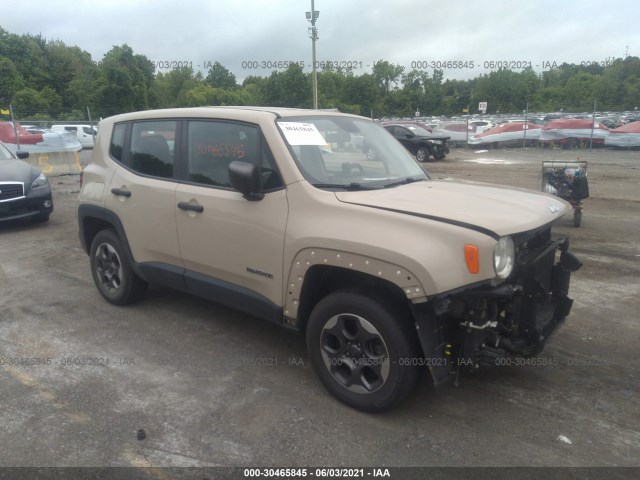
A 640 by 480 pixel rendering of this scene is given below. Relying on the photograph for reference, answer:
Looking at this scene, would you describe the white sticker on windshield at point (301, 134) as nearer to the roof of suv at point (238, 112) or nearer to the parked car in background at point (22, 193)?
the roof of suv at point (238, 112)

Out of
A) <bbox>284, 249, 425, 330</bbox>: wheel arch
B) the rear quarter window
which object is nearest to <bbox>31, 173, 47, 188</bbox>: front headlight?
the rear quarter window

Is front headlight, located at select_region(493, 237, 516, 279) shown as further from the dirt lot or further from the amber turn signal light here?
the dirt lot

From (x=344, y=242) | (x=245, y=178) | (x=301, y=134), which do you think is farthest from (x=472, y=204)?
(x=245, y=178)

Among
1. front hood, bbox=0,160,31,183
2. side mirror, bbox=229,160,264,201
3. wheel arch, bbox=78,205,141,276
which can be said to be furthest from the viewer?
front hood, bbox=0,160,31,183

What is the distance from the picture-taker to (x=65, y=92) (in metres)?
55.3

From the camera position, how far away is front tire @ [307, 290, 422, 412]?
10.1 ft

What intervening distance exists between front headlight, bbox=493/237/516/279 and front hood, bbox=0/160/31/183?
819 centimetres

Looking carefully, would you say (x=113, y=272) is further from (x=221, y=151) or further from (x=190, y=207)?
(x=221, y=151)

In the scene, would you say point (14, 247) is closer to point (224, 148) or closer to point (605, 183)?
point (224, 148)

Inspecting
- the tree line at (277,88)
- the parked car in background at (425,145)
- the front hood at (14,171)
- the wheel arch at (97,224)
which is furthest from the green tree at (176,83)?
the wheel arch at (97,224)

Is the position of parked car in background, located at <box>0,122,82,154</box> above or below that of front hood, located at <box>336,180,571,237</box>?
above

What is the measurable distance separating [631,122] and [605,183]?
48.7 feet

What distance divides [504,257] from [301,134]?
1.70m

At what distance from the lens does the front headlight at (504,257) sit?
289 centimetres
